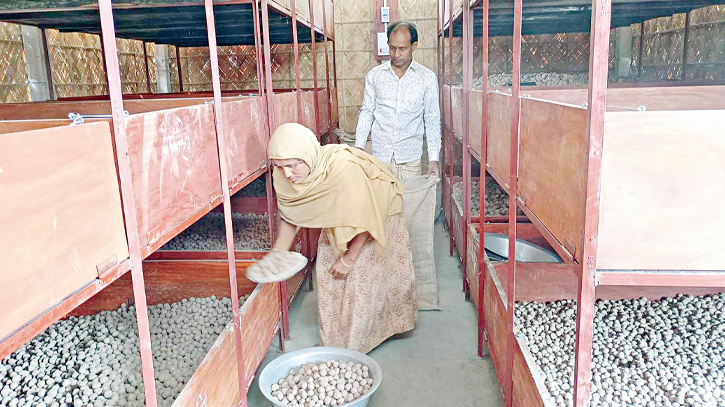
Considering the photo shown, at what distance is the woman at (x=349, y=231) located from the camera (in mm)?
2619

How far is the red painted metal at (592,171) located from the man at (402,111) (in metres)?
2.24

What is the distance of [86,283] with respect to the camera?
3.94 ft

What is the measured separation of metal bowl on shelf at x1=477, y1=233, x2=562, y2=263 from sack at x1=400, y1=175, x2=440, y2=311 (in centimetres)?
38

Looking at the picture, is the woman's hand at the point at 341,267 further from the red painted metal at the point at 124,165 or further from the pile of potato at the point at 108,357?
the red painted metal at the point at 124,165

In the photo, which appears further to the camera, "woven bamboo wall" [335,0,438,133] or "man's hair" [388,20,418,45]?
"woven bamboo wall" [335,0,438,133]

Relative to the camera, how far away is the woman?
2.62 metres

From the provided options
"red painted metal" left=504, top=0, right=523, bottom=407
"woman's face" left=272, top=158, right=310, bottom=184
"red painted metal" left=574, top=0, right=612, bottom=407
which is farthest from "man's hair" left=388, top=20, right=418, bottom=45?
"red painted metal" left=574, top=0, right=612, bottom=407

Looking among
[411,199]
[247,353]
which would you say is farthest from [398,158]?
[247,353]

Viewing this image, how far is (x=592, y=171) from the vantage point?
50.8 inches

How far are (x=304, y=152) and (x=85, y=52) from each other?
4.92m

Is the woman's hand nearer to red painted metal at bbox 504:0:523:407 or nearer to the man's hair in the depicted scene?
red painted metal at bbox 504:0:523:407

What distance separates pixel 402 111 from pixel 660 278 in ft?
8.77

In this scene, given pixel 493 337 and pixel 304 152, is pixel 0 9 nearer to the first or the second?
pixel 304 152

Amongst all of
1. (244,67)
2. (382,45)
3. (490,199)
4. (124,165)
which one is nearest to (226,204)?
(124,165)
